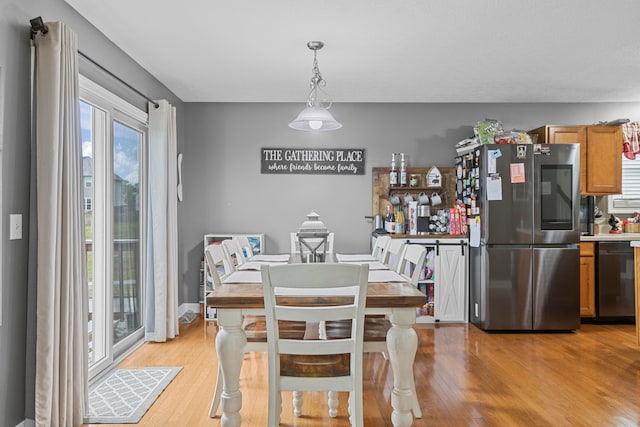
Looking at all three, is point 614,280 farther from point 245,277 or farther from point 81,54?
point 81,54

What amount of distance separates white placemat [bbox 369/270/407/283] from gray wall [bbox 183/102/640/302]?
2479 mm

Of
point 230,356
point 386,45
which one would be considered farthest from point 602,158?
point 230,356

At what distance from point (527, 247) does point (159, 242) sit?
11.7ft

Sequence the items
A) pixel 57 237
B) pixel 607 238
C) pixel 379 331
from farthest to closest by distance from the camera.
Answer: pixel 607 238, pixel 379 331, pixel 57 237

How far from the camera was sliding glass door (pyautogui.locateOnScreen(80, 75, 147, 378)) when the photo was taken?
329 centimetres

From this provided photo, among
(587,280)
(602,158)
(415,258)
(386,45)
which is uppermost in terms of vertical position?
(386,45)

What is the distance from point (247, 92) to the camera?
4.85 metres

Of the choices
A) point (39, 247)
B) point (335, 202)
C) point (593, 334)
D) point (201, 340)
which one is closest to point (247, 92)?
point (335, 202)

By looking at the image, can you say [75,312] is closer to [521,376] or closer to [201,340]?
[201,340]

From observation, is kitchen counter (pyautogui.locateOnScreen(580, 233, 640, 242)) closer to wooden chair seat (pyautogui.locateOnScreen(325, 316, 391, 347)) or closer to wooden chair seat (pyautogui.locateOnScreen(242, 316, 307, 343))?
wooden chair seat (pyautogui.locateOnScreen(325, 316, 391, 347))

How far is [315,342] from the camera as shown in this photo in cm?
199

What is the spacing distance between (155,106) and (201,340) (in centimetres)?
222

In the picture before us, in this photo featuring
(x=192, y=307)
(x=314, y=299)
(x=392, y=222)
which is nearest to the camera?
(x=314, y=299)

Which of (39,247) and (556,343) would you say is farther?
(556,343)
